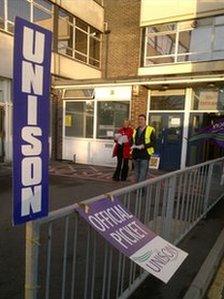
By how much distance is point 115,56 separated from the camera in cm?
1855

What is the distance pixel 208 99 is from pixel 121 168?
464 cm

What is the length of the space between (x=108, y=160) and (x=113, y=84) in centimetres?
312

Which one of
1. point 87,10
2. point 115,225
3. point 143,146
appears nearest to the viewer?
point 115,225

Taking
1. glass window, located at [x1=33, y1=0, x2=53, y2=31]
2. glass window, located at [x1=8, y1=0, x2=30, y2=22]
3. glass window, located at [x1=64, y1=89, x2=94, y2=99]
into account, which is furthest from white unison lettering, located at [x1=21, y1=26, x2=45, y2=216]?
glass window, located at [x1=33, y1=0, x2=53, y2=31]

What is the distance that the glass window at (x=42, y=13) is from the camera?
14.7 metres

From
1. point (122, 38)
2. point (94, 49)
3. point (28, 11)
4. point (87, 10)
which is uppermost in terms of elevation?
point (87, 10)

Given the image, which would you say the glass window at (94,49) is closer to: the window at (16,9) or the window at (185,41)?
the window at (185,41)

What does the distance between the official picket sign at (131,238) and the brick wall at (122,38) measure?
15017 mm

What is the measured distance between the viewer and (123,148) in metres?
10.6

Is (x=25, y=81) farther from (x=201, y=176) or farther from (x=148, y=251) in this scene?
(x=201, y=176)

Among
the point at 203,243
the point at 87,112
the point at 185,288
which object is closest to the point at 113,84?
the point at 87,112

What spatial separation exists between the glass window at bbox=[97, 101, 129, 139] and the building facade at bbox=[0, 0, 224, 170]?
1.6 inches

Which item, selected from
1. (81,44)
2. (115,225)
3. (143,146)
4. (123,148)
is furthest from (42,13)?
(115,225)

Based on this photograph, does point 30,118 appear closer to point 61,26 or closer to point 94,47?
point 61,26
